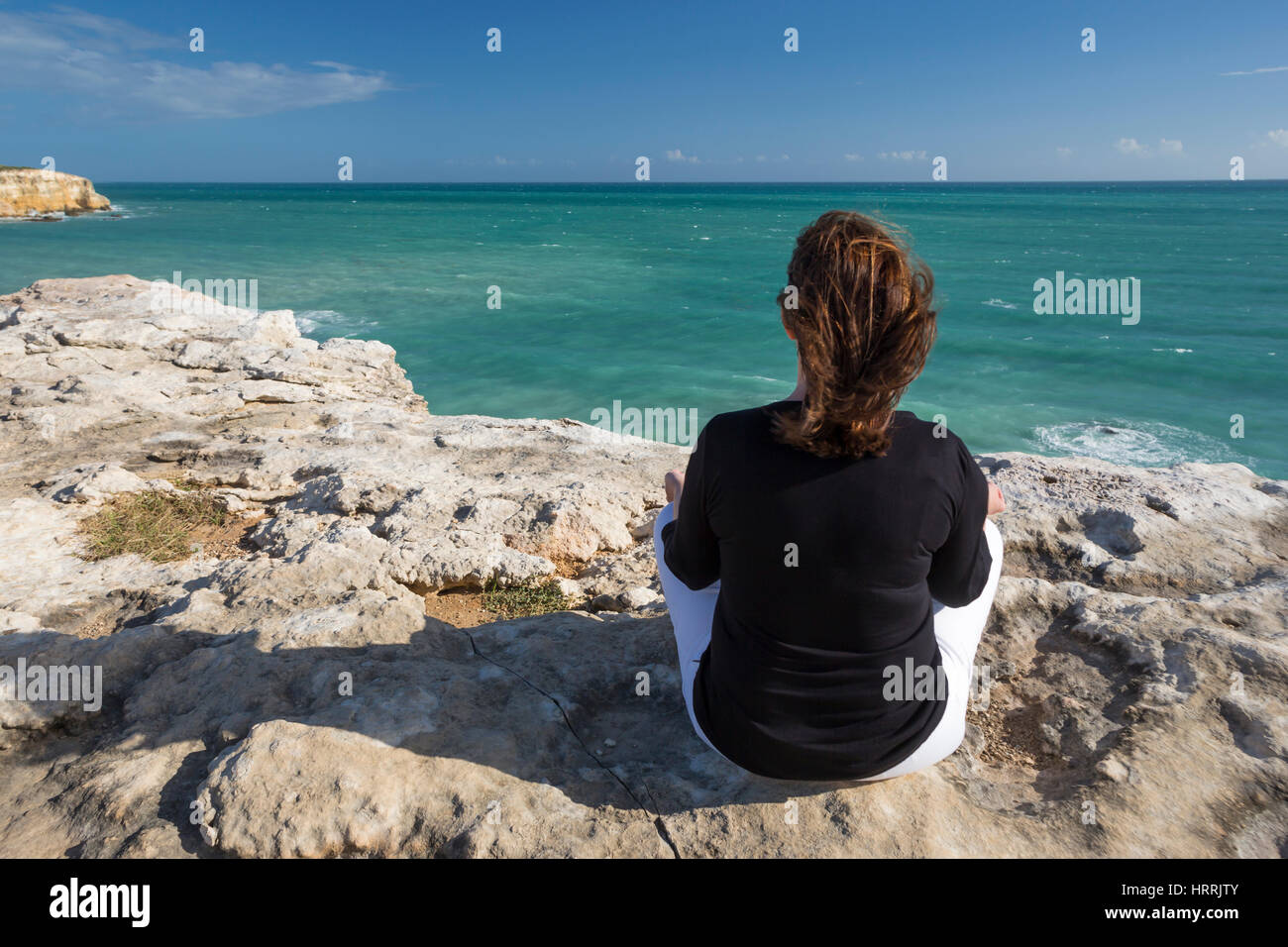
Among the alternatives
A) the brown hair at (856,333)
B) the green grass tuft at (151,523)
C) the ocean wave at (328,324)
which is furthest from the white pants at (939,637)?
the ocean wave at (328,324)

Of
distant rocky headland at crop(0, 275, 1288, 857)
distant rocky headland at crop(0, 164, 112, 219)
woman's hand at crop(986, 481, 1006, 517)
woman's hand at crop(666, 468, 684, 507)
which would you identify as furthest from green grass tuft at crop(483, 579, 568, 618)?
distant rocky headland at crop(0, 164, 112, 219)

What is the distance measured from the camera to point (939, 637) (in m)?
2.30

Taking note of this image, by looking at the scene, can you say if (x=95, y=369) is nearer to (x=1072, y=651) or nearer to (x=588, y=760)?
(x=588, y=760)

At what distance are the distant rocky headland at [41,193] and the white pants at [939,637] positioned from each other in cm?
6414

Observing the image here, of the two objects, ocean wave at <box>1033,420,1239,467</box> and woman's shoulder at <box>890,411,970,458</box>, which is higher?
woman's shoulder at <box>890,411,970,458</box>

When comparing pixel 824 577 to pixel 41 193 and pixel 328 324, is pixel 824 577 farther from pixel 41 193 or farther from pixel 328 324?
pixel 41 193

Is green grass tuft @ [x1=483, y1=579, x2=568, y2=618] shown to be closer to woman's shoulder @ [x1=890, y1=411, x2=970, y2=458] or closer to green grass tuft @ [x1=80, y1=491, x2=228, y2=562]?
green grass tuft @ [x1=80, y1=491, x2=228, y2=562]

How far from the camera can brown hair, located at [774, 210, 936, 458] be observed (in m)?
1.79

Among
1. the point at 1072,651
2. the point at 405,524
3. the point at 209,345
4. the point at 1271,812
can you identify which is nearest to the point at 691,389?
the point at 209,345

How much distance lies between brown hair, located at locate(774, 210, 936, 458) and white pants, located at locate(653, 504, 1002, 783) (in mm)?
701

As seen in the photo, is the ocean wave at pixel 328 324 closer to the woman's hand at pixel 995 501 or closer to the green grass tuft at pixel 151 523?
the green grass tuft at pixel 151 523

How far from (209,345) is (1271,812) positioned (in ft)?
32.0
